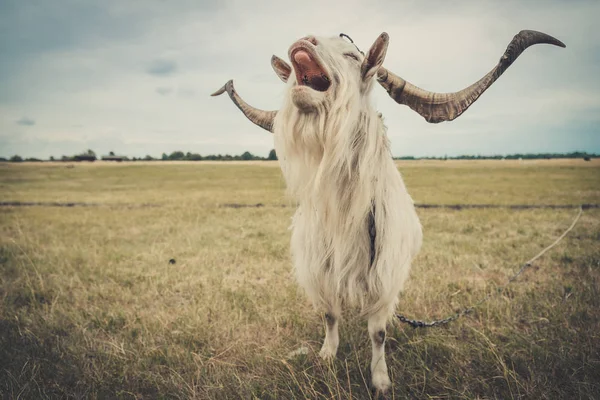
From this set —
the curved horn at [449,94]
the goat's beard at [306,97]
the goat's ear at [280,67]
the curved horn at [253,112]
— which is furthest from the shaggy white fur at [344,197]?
the curved horn at [253,112]

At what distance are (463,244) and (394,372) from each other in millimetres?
5730

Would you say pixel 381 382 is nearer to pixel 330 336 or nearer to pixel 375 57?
pixel 330 336

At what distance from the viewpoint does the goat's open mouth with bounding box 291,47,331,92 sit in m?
2.11

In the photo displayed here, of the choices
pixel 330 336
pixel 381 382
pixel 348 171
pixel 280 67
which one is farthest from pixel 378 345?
pixel 280 67

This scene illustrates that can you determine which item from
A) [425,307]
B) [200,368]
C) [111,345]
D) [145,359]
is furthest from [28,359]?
[425,307]

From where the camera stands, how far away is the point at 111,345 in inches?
134

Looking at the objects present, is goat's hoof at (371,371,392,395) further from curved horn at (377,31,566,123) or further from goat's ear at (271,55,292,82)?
goat's ear at (271,55,292,82)

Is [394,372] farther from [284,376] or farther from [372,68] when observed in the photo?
[372,68]

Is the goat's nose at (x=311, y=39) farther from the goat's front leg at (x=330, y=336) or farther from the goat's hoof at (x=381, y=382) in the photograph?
the goat's hoof at (x=381, y=382)

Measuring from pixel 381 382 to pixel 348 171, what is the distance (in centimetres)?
193

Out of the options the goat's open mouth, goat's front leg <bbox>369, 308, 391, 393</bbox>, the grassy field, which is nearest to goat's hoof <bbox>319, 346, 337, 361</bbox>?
the grassy field

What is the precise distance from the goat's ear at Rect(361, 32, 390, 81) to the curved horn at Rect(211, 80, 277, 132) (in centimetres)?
127

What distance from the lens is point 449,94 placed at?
2633 millimetres

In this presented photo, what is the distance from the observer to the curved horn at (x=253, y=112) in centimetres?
341
